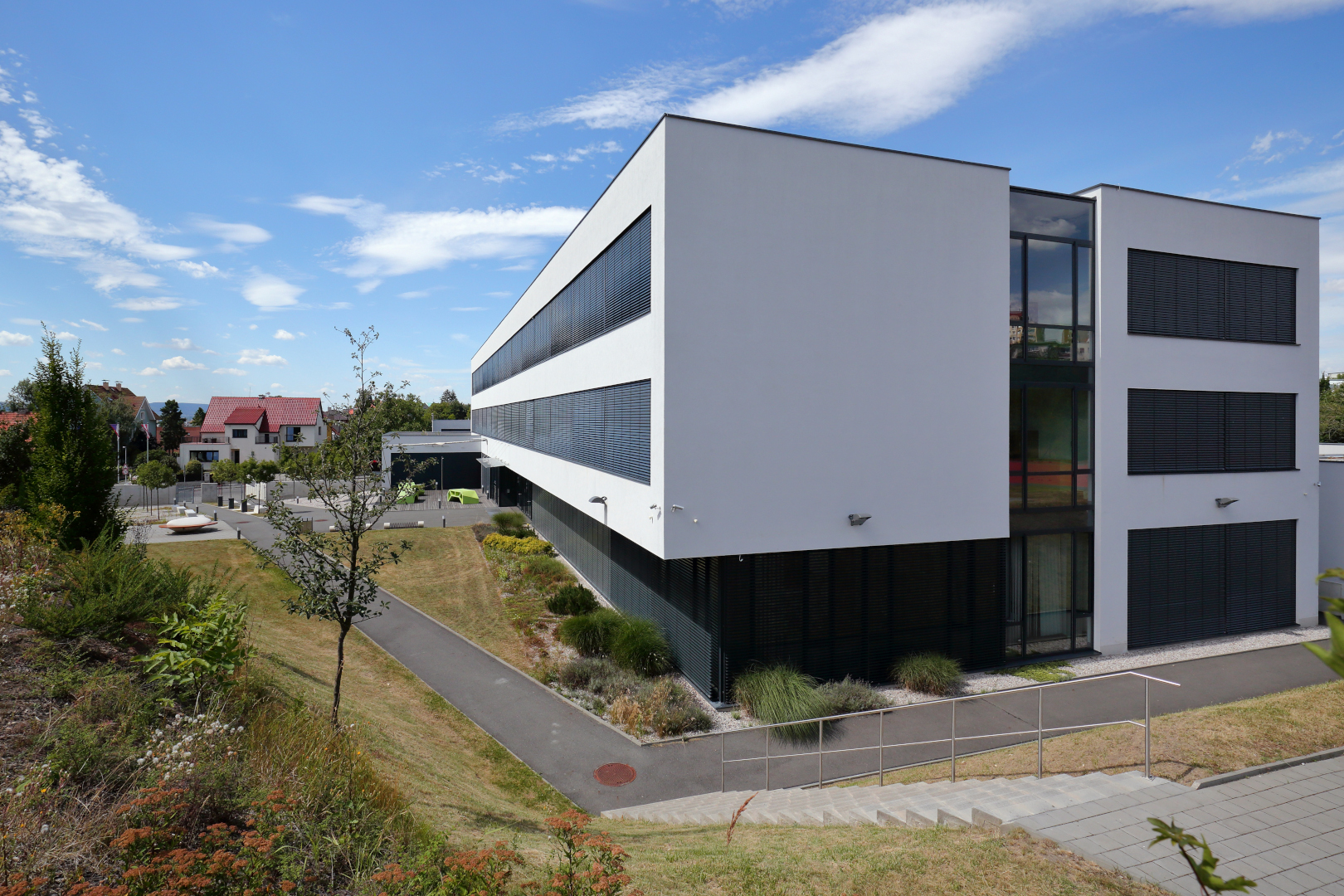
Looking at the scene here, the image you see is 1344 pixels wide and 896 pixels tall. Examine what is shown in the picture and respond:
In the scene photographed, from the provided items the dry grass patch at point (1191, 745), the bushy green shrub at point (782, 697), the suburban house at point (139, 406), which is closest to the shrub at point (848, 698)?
the bushy green shrub at point (782, 697)

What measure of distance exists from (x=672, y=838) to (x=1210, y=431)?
16.2 meters

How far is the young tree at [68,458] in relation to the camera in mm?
13727

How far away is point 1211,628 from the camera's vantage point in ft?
53.9

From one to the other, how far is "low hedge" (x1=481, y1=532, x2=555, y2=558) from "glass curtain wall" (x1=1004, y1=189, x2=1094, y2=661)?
17032mm

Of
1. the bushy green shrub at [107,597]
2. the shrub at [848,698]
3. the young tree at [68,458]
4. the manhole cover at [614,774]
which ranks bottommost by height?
the manhole cover at [614,774]

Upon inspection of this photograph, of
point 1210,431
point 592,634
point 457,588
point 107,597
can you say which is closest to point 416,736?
point 107,597

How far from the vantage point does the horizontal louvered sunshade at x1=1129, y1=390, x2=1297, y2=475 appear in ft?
51.8

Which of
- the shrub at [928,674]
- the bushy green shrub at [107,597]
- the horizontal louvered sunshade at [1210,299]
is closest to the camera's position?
the bushy green shrub at [107,597]

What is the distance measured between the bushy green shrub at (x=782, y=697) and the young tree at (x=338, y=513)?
667 cm

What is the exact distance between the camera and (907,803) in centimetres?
A: 827

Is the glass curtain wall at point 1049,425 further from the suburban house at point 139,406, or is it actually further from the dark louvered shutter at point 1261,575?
the suburban house at point 139,406

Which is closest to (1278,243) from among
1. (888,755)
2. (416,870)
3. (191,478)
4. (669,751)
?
(888,755)

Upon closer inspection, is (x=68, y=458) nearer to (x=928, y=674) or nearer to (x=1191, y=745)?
(x=928, y=674)

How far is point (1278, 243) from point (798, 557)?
14.8 meters
